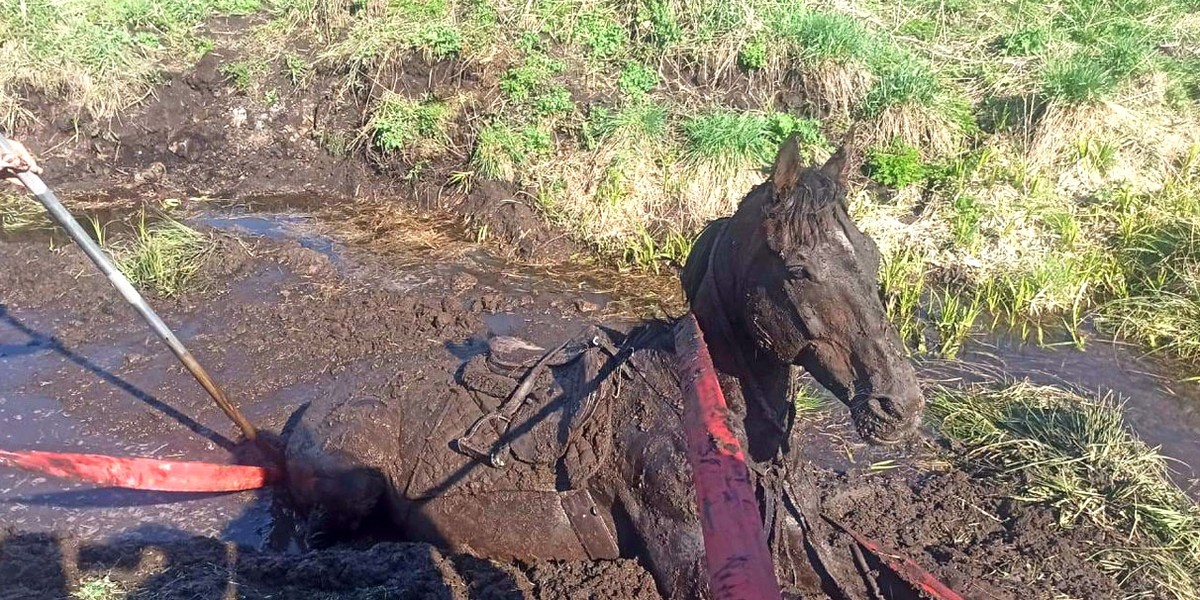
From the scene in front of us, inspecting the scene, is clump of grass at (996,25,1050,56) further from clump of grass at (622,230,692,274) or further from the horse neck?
the horse neck

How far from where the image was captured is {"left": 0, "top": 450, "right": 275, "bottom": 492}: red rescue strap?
157 inches

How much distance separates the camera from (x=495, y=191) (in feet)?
26.5

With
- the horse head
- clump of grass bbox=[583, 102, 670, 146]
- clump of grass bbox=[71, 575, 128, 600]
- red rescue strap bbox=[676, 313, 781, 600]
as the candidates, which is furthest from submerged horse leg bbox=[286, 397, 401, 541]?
clump of grass bbox=[583, 102, 670, 146]

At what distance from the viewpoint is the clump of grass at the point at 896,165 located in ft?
27.5

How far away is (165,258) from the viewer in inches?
258

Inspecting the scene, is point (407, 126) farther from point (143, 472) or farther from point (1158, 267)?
point (1158, 267)

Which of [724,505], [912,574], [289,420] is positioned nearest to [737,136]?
[289,420]

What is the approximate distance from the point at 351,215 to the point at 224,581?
5232 millimetres

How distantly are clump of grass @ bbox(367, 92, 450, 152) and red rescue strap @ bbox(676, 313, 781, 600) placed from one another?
271 inches

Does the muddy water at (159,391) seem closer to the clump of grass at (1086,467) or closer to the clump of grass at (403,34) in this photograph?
the clump of grass at (403,34)

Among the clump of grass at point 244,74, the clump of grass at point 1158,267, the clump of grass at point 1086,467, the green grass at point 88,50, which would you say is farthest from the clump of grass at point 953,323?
the green grass at point 88,50

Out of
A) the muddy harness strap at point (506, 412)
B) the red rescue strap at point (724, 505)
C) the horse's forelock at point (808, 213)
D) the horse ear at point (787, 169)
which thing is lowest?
the muddy harness strap at point (506, 412)

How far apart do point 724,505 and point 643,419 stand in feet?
5.43

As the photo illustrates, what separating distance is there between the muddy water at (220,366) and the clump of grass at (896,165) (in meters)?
2.34
